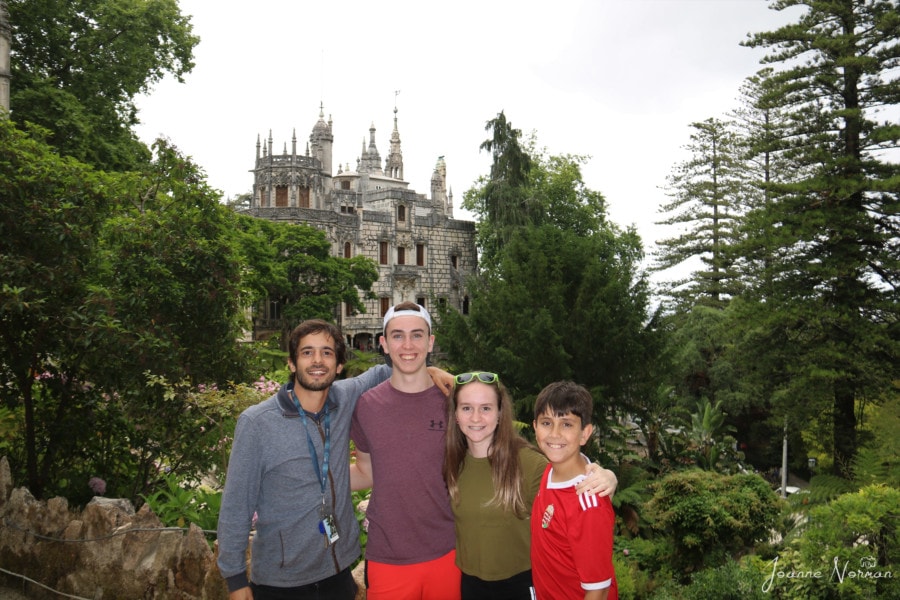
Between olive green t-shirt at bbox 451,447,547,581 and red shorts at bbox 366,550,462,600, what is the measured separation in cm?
10

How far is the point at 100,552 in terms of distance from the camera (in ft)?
18.8

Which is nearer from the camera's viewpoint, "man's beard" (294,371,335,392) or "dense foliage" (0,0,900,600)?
"man's beard" (294,371,335,392)

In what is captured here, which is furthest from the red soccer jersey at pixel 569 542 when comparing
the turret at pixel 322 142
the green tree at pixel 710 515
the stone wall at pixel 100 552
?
the turret at pixel 322 142

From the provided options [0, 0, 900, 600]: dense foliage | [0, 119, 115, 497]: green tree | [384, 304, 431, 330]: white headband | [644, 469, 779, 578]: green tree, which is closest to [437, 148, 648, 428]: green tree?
[0, 0, 900, 600]: dense foliage

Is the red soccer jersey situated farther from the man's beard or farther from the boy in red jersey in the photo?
the man's beard

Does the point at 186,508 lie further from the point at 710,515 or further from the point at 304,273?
the point at 304,273

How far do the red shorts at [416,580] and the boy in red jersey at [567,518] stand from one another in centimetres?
46

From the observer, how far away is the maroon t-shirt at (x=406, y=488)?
349cm

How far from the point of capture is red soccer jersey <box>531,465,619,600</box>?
2.98 meters

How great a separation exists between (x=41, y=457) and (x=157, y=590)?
334 centimetres

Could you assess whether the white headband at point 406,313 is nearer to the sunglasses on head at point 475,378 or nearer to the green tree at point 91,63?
the sunglasses on head at point 475,378

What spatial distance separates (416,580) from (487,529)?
483 mm

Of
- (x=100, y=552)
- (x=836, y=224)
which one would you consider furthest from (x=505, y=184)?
(x=100, y=552)
